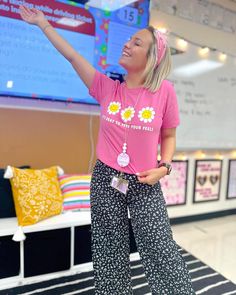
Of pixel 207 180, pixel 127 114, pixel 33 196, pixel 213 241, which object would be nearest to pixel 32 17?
pixel 127 114

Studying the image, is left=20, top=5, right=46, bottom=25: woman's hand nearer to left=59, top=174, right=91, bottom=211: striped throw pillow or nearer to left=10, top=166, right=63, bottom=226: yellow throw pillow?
left=10, top=166, right=63, bottom=226: yellow throw pillow

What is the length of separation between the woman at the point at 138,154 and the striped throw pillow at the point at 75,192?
849 mm

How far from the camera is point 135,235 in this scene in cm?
125

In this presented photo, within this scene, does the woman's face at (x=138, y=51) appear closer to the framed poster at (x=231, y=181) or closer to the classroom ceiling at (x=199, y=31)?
the classroom ceiling at (x=199, y=31)

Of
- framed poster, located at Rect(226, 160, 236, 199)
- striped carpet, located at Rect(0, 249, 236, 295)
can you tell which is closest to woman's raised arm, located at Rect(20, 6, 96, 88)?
striped carpet, located at Rect(0, 249, 236, 295)

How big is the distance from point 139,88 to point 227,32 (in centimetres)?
247

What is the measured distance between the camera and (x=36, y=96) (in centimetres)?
216

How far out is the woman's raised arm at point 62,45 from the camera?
48.0 inches

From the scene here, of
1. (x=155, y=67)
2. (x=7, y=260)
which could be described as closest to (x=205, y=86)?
(x=155, y=67)

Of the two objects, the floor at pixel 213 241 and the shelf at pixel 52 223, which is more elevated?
the shelf at pixel 52 223

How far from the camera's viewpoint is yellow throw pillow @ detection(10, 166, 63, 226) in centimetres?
184

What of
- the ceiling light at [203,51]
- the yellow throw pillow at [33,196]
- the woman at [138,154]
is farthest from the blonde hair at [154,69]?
the ceiling light at [203,51]

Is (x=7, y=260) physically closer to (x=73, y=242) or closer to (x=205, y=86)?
(x=73, y=242)

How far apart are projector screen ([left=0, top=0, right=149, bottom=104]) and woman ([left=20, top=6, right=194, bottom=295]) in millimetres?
870
